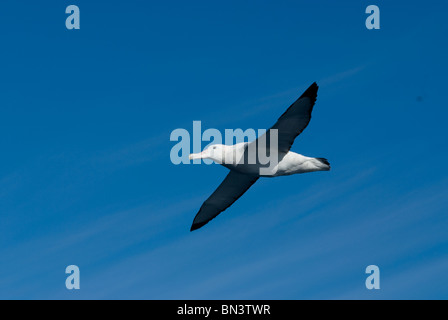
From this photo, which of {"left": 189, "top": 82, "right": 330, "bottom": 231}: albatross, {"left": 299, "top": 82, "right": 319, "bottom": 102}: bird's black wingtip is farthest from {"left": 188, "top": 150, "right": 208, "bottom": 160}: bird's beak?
{"left": 299, "top": 82, "right": 319, "bottom": 102}: bird's black wingtip

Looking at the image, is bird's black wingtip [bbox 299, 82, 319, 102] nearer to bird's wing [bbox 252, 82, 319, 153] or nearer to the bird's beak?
bird's wing [bbox 252, 82, 319, 153]

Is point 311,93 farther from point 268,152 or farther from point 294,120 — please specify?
point 268,152

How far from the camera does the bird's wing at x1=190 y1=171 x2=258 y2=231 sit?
22667 millimetres

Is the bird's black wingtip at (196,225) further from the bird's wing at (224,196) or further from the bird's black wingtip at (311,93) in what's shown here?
the bird's black wingtip at (311,93)

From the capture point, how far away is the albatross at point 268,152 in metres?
18.8

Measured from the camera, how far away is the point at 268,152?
2053cm

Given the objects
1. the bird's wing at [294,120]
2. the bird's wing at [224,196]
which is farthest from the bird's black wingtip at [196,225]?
the bird's wing at [294,120]

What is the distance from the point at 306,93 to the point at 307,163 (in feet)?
11.3

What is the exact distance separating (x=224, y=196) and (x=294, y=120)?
18.2ft

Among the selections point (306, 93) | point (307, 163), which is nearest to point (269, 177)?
point (307, 163)

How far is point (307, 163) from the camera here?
68.9ft
